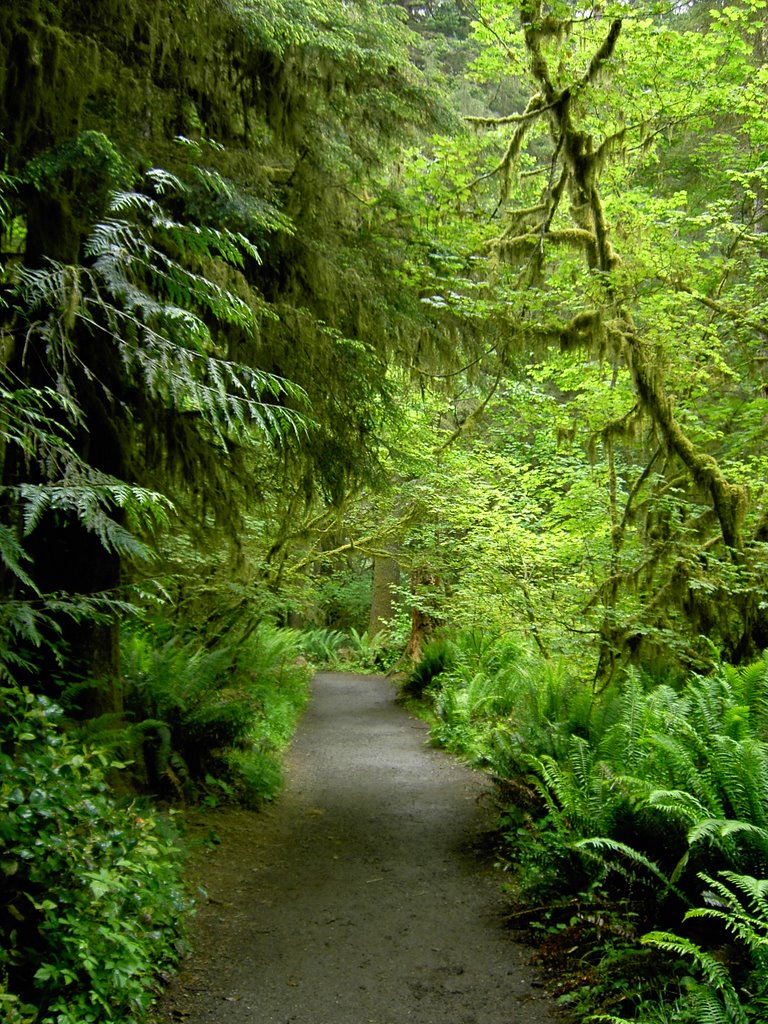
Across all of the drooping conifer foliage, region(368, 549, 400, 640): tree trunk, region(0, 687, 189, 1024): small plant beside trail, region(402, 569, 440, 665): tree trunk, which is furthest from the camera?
region(368, 549, 400, 640): tree trunk

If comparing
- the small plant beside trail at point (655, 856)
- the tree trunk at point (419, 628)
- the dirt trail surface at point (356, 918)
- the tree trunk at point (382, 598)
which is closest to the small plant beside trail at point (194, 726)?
the dirt trail surface at point (356, 918)

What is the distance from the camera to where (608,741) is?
5.01m

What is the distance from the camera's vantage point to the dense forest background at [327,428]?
10.6 ft

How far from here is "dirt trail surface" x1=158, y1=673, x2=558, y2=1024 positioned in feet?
12.0

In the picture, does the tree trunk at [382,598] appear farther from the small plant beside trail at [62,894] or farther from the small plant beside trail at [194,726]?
the small plant beside trail at [62,894]

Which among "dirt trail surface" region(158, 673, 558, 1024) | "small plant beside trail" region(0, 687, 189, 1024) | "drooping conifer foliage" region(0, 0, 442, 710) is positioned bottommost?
"dirt trail surface" region(158, 673, 558, 1024)

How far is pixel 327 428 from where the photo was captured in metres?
5.71

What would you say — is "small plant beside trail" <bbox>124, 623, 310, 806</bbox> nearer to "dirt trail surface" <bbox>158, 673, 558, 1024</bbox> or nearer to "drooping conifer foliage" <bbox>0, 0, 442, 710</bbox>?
"dirt trail surface" <bbox>158, 673, 558, 1024</bbox>

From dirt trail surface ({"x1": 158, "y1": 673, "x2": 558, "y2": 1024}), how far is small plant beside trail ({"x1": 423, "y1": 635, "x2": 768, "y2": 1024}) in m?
0.34

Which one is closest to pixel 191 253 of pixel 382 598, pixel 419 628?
pixel 419 628

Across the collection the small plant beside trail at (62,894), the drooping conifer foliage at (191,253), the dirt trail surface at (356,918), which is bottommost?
the dirt trail surface at (356,918)

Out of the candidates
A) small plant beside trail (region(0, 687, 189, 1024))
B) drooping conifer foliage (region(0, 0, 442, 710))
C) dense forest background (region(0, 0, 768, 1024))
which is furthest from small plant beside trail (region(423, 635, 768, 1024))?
drooping conifer foliage (region(0, 0, 442, 710))

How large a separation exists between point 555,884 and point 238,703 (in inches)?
132

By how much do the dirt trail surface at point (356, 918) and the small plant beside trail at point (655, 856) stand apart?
34 centimetres
